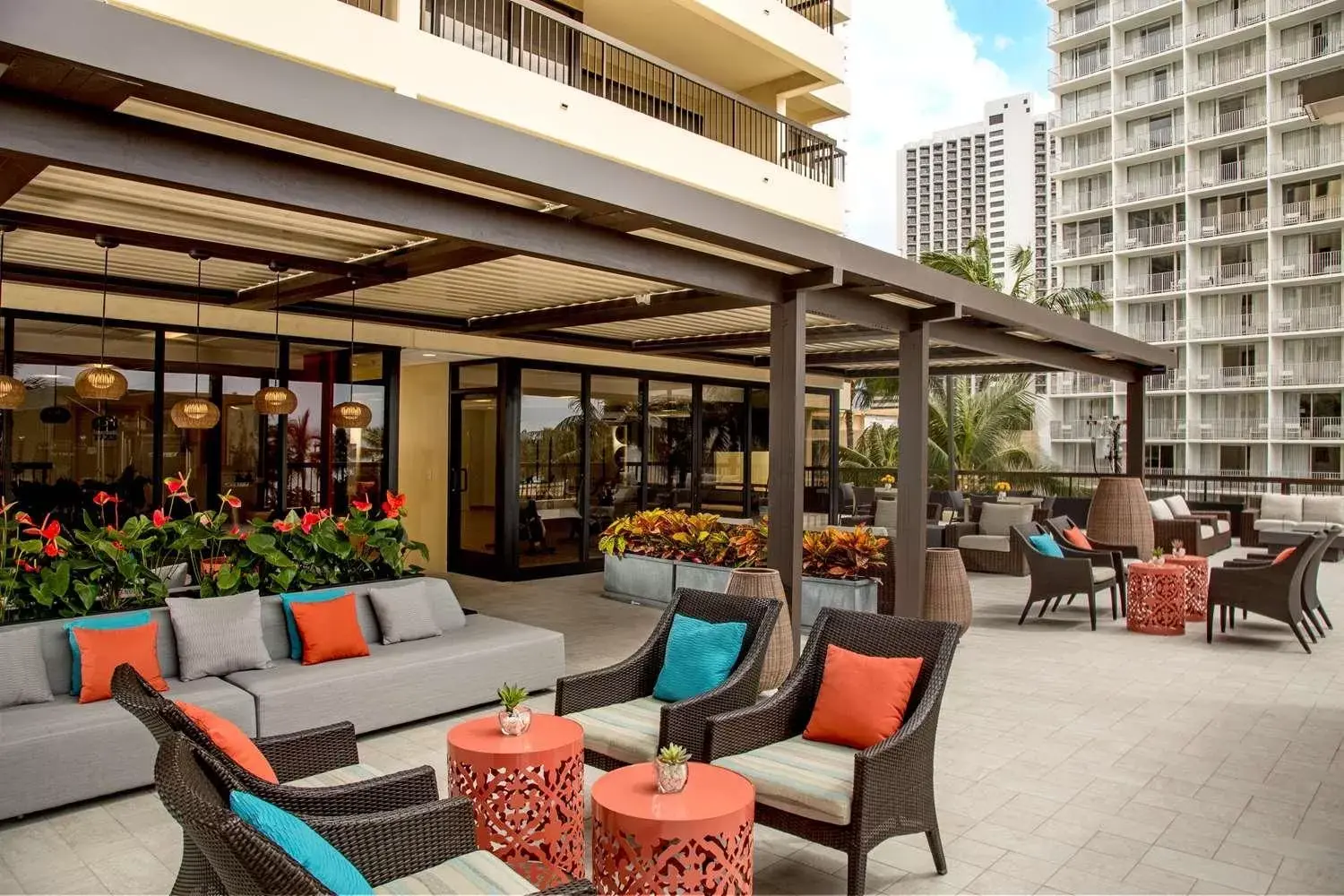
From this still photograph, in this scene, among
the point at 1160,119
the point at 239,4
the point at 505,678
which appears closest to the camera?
the point at 505,678

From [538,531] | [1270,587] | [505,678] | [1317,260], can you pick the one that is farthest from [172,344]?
[1317,260]

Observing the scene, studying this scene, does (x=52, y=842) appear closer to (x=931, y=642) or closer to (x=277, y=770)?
(x=277, y=770)

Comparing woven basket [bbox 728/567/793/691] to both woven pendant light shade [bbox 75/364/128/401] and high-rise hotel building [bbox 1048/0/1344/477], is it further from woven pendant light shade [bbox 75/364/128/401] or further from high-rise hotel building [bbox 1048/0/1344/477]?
high-rise hotel building [bbox 1048/0/1344/477]

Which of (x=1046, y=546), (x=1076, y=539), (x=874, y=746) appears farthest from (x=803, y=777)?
(x=1076, y=539)

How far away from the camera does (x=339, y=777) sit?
3.16 m

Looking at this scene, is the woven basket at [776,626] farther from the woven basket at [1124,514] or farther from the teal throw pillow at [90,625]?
the woven basket at [1124,514]

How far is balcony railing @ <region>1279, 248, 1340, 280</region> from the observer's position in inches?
1036

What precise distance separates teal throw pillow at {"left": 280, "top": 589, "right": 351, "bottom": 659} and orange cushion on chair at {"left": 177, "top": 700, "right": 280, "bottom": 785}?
2.32m

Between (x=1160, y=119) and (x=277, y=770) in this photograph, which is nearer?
(x=277, y=770)

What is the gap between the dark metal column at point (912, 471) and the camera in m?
7.02

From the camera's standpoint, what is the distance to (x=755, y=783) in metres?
3.18

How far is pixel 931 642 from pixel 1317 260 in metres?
29.7

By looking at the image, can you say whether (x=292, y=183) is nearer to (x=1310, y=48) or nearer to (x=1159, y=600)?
(x=1159, y=600)

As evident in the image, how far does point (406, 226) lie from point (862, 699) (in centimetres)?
267
